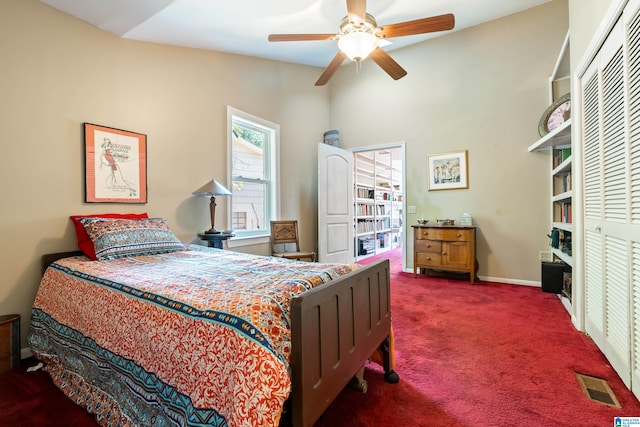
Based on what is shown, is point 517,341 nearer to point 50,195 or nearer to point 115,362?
point 115,362

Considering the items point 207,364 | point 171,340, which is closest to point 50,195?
point 171,340

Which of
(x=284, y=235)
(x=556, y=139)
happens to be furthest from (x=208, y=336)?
(x=556, y=139)

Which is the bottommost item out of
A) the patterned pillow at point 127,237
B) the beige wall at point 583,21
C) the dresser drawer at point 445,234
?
the dresser drawer at point 445,234

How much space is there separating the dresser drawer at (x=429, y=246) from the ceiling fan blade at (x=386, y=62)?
222 centimetres

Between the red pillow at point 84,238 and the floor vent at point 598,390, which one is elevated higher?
the red pillow at point 84,238

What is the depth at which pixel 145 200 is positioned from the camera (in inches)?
107

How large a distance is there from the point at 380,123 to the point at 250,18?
2.48 metres

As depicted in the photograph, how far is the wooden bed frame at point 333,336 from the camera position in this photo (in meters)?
0.99

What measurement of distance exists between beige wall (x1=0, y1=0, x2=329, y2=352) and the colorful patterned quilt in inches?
16.0

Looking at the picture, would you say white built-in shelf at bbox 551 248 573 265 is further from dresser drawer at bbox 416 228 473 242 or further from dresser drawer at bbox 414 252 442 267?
dresser drawer at bbox 414 252 442 267

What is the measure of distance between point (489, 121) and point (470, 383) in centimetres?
341

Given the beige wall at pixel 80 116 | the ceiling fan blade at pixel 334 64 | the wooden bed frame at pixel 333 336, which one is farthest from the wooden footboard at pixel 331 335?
the beige wall at pixel 80 116

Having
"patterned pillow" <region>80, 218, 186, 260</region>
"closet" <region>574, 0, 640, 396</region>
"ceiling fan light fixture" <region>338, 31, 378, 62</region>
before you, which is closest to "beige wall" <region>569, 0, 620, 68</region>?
"closet" <region>574, 0, 640, 396</region>

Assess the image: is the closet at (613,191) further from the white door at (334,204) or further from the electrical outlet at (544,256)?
the white door at (334,204)
